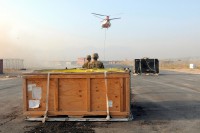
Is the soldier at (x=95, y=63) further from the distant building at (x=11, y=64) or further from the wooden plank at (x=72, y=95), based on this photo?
the distant building at (x=11, y=64)

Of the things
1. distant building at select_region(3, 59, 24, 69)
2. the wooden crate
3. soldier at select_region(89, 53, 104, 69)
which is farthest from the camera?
distant building at select_region(3, 59, 24, 69)

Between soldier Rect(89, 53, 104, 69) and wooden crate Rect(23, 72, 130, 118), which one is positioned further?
soldier Rect(89, 53, 104, 69)

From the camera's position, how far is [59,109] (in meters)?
9.52

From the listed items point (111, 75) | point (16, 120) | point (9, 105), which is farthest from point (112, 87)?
point (9, 105)

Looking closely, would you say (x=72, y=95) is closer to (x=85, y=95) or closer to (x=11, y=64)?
(x=85, y=95)

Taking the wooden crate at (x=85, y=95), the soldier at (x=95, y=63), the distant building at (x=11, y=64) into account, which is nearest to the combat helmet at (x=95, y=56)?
the soldier at (x=95, y=63)

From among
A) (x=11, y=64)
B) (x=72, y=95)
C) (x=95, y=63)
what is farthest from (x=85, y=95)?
(x=11, y=64)

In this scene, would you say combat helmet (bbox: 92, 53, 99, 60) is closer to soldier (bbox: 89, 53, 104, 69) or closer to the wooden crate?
soldier (bbox: 89, 53, 104, 69)

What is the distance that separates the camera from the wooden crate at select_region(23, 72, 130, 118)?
9414mm

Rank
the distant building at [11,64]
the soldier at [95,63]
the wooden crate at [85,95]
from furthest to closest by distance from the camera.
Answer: the distant building at [11,64] < the soldier at [95,63] < the wooden crate at [85,95]

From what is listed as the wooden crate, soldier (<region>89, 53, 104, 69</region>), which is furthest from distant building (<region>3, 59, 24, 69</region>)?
the wooden crate

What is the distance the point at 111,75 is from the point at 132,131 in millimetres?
2061

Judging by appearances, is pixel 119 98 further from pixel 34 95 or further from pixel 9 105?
pixel 9 105

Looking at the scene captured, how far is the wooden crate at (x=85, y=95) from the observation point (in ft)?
30.9
